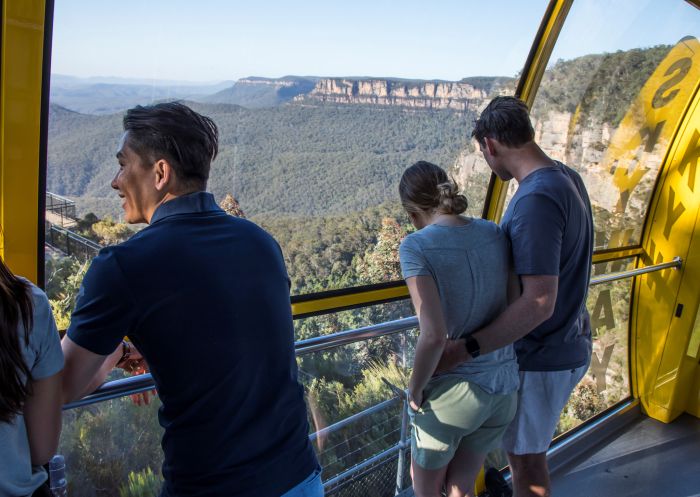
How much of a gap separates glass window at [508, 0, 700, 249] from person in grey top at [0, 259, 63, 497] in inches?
107

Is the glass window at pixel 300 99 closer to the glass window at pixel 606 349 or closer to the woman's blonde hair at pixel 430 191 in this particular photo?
the woman's blonde hair at pixel 430 191

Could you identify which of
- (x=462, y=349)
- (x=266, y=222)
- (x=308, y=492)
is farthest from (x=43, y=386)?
(x=266, y=222)

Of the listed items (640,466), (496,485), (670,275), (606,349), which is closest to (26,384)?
(496,485)

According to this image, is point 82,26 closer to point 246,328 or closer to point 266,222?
point 266,222

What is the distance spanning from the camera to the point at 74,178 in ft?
6.02

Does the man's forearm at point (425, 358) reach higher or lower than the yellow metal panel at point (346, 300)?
higher

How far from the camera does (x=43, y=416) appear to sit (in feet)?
3.72

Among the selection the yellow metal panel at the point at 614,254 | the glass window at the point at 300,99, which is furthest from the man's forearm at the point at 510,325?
the yellow metal panel at the point at 614,254

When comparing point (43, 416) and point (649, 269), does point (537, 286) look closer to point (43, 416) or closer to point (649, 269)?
point (43, 416)

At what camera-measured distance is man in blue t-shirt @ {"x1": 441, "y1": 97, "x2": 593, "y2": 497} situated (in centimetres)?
180

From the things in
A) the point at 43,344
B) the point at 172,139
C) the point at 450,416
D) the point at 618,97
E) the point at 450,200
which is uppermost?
the point at 618,97

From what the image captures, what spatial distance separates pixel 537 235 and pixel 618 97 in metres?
2.42

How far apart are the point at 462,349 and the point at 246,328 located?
0.81m

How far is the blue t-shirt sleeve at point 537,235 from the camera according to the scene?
1.80m
